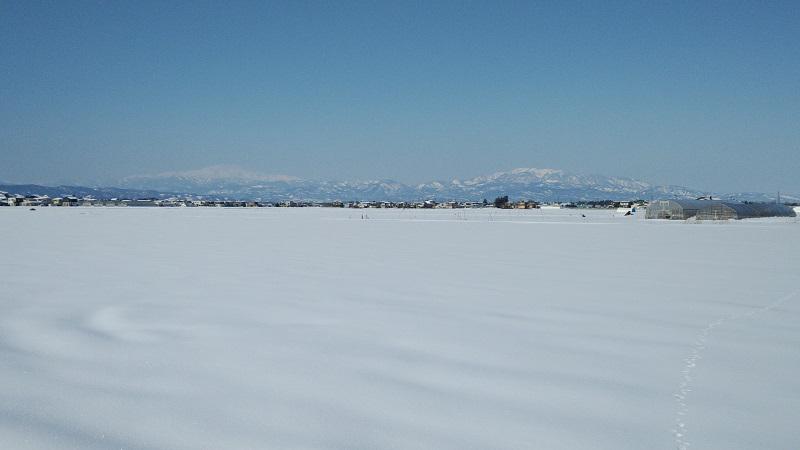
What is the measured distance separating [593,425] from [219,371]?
3.01m

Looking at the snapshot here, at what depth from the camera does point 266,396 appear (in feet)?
14.4

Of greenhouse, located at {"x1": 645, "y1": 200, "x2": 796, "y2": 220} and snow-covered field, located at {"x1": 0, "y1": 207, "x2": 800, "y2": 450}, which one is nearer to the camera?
snow-covered field, located at {"x1": 0, "y1": 207, "x2": 800, "y2": 450}

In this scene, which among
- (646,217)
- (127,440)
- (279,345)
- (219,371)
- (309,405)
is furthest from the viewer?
(646,217)

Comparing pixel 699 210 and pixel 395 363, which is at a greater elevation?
pixel 699 210

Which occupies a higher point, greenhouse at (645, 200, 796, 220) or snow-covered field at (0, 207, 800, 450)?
greenhouse at (645, 200, 796, 220)

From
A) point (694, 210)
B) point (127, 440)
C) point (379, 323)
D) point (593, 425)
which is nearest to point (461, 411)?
point (593, 425)

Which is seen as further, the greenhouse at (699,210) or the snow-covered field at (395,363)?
the greenhouse at (699,210)

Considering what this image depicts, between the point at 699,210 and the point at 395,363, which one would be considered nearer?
the point at 395,363

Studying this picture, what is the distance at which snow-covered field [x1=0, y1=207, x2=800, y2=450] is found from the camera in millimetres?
3762

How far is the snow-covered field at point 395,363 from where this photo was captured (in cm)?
376

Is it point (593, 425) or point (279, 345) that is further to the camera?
point (279, 345)

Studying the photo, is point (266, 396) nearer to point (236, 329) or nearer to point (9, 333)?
point (236, 329)

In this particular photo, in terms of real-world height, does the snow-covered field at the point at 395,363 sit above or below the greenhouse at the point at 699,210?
below

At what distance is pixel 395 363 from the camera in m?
5.34
